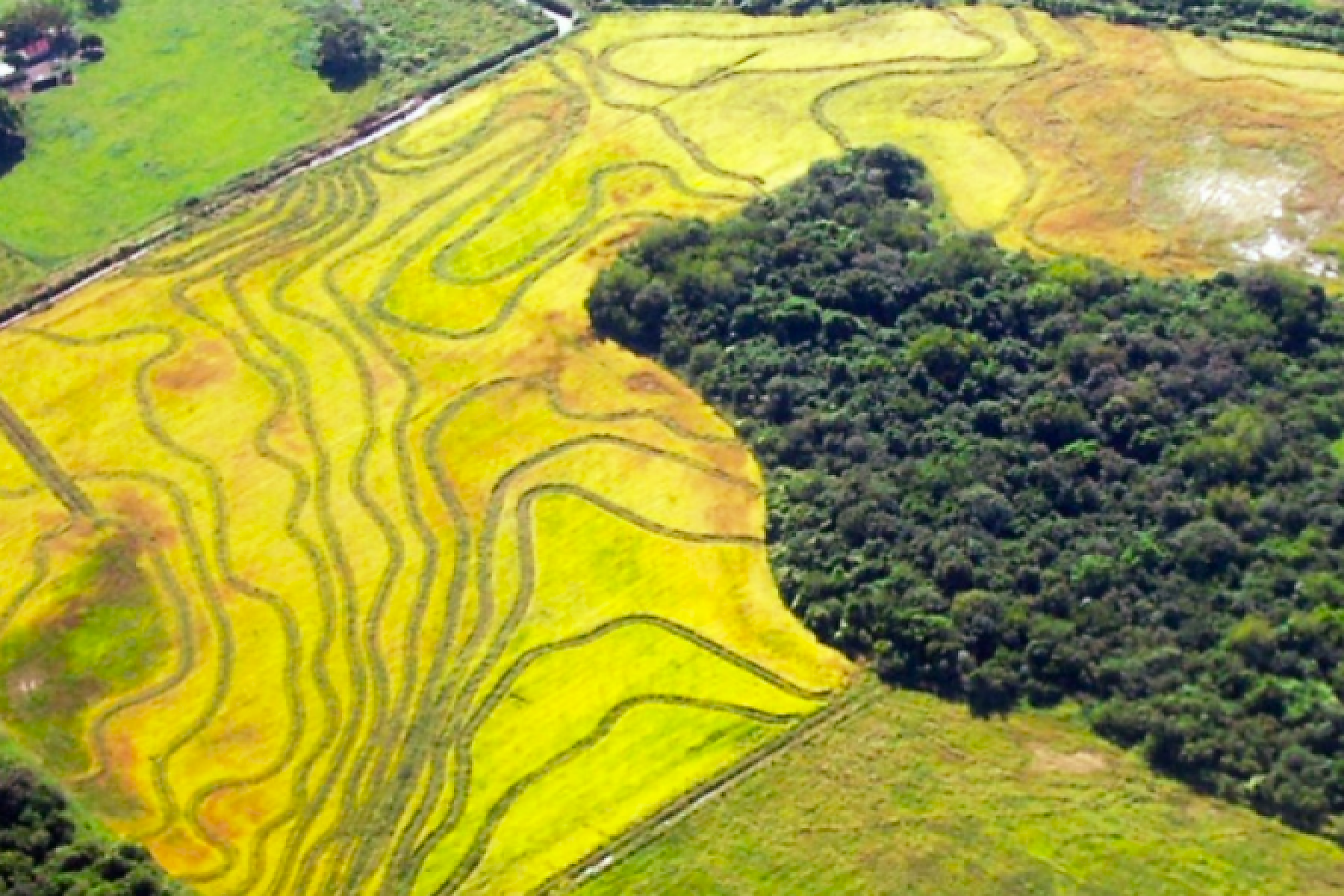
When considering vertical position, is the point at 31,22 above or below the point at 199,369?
above

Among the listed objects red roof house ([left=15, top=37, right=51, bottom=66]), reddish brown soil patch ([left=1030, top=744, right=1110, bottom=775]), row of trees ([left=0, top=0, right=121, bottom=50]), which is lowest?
reddish brown soil patch ([left=1030, top=744, right=1110, bottom=775])

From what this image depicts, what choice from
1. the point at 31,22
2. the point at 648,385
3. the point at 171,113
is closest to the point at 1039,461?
the point at 648,385

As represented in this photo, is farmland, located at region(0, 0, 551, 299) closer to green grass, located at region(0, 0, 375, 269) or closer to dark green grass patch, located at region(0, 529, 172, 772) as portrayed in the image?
green grass, located at region(0, 0, 375, 269)

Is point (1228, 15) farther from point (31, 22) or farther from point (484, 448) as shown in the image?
point (31, 22)

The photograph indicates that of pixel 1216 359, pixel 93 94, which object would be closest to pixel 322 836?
Result: pixel 1216 359

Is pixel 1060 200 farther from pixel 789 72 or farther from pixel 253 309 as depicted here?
pixel 253 309

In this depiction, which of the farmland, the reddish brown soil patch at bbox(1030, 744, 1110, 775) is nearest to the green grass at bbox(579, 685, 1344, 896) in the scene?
the reddish brown soil patch at bbox(1030, 744, 1110, 775)

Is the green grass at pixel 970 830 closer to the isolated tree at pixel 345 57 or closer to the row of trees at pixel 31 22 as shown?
the isolated tree at pixel 345 57
